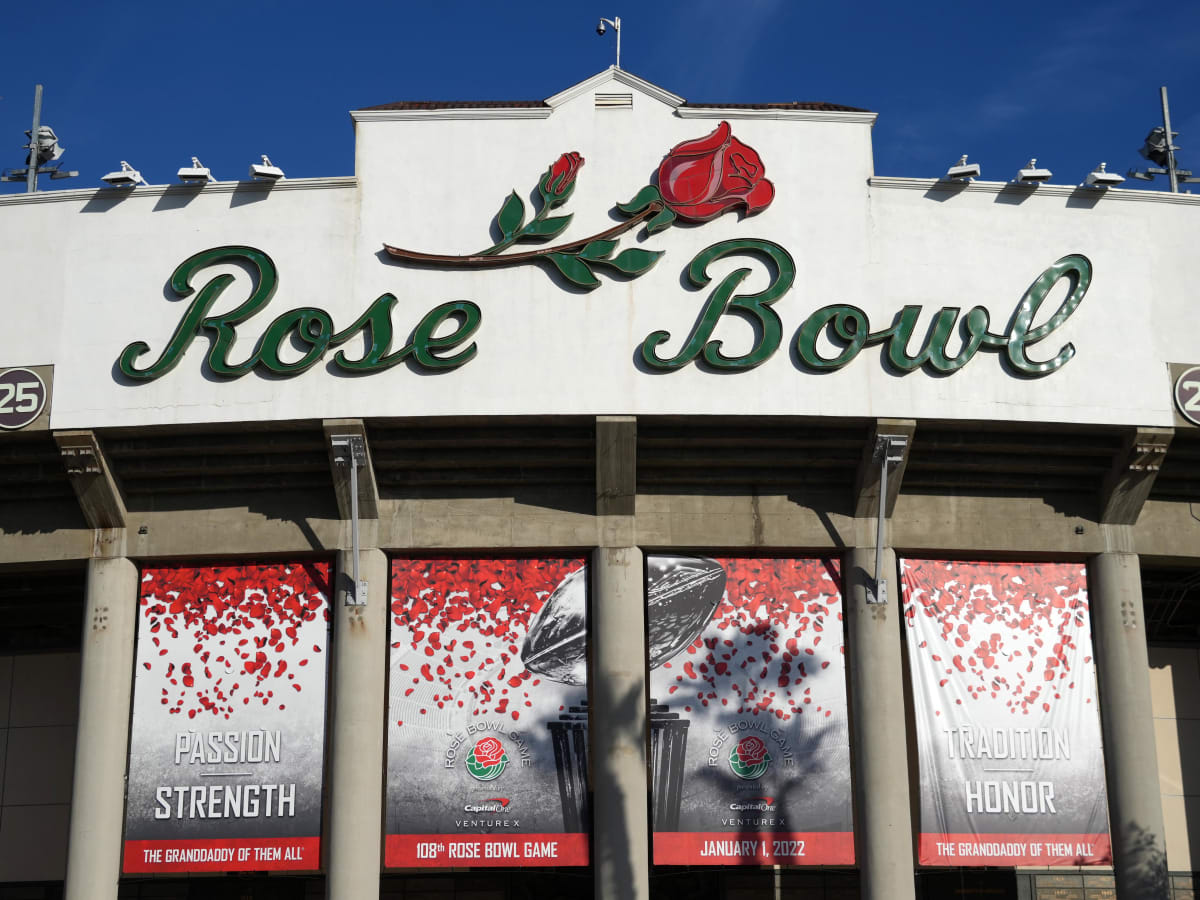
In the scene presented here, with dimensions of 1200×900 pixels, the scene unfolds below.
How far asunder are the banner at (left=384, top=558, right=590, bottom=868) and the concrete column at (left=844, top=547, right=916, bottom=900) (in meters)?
5.30

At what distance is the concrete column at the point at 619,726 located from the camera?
1071 inches

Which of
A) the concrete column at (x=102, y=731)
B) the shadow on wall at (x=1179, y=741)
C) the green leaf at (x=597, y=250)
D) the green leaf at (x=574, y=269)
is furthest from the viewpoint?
the shadow on wall at (x=1179, y=741)

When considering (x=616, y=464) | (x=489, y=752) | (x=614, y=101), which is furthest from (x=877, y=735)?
(x=614, y=101)

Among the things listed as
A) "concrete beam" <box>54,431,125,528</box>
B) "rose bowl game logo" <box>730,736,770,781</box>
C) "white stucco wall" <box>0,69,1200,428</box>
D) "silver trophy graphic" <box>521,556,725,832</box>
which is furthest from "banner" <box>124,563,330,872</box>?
"rose bowl game logo" <box>730,736,770,781</box>

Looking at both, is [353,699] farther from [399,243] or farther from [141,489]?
[399,243]

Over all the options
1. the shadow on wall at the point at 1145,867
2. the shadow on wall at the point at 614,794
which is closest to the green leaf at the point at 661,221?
the shadow on wall at the point at 614,794

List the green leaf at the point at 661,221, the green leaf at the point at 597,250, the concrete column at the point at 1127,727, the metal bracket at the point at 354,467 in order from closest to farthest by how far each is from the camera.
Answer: the concrete column at the point at 1127,727 < the metal bracket at the point at 354,467 < the green leaf at the point at 597,250 < the green leaf at the point at 661,221

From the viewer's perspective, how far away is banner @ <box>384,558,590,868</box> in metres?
27.8

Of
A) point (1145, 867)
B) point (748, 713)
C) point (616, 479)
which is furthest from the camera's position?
point (616, 479)

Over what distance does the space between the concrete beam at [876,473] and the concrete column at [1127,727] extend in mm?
4694

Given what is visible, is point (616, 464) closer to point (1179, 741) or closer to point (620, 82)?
point (620, 82)

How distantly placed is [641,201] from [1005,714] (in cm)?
1262

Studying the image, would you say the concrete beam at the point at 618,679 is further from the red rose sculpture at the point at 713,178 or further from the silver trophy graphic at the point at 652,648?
the red rose sculpture at the point at 713,178

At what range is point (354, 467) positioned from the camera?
92.4ft
